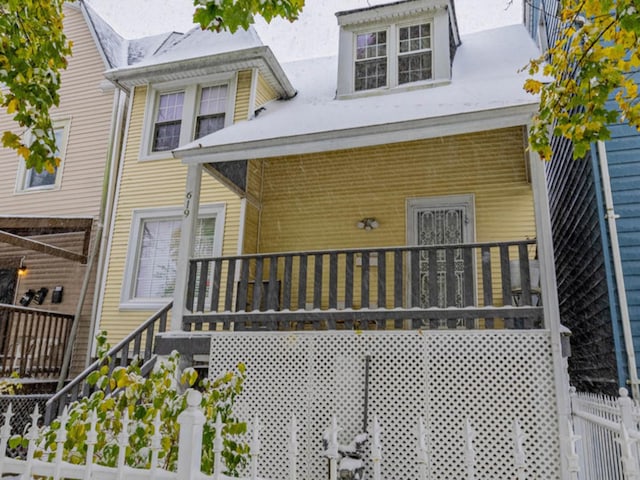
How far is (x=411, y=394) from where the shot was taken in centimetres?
557

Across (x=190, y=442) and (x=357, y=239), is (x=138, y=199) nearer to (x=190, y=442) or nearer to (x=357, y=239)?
(x=357, y=239)

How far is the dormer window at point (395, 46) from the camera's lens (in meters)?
8.77

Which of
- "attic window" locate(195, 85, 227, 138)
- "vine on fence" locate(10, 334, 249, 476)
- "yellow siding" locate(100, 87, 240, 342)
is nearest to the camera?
"vine on fence" locate(10, 334, 249, 476)

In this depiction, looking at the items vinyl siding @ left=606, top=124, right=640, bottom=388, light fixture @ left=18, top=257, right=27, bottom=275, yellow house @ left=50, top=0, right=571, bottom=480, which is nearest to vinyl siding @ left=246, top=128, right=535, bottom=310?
yellow house @ left=50, top=0, right=571, bottom=480

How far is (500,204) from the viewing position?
26.9ft

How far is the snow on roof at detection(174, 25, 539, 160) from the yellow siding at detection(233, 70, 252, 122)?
16.4 inches

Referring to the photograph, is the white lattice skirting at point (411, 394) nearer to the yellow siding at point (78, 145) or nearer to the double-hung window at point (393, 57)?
the double-hung window at point (393, 57)

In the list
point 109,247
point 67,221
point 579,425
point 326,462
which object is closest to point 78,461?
point 326,462

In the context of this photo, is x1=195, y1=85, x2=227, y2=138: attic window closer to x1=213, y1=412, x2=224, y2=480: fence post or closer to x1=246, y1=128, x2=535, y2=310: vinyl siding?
x1=246, y1=128, x2=535, y2=310: vinyl siding

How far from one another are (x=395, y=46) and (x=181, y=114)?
438 cm

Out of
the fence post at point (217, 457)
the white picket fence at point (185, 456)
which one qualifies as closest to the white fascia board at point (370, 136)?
the white picket fence at point (185, 456)

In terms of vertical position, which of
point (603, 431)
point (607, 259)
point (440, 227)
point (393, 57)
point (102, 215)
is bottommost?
point (603, 431)

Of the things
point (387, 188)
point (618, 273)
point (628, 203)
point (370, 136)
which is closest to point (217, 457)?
point (370, 136)

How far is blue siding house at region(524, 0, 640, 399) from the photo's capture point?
223 inches
